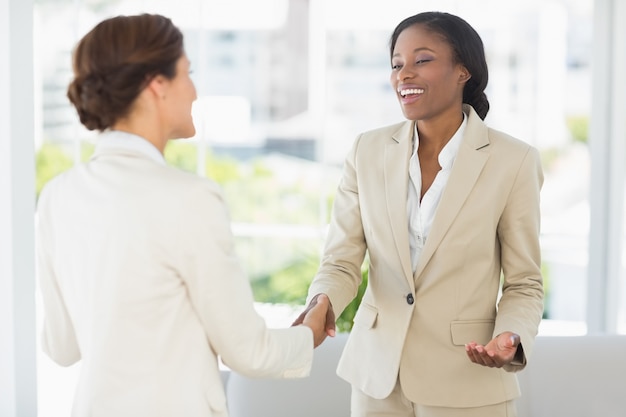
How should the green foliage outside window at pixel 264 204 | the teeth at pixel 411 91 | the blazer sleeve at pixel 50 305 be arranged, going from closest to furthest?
the blazer sleeve at pixel 50 305 < the teeth at pixel 411 91 < the green foliage outside window at pixel 264 204

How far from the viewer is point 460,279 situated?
239 centimetres

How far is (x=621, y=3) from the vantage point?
4695 millimetres

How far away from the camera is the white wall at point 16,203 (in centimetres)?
441

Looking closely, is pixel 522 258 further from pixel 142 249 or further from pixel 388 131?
pixel 142 249

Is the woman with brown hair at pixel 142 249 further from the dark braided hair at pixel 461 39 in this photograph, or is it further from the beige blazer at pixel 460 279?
the dark braided hair at pixel 461 39

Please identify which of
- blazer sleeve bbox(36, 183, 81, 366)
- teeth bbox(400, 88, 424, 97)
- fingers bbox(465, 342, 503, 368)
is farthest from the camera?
teeth bbox(400, 88, 424, 97)

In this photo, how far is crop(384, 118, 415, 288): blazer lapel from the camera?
94.9 inches

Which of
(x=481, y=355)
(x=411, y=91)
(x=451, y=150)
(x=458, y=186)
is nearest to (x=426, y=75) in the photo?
(x=411, y=91)

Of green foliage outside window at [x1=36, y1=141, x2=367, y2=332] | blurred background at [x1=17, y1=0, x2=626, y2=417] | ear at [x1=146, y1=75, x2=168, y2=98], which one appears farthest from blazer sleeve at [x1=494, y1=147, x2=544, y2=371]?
green foliage outside window at [x1=36, y1=141, x2=367, y2=332]

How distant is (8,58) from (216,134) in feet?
5.56

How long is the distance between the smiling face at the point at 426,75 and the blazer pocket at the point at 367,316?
1.69 feet


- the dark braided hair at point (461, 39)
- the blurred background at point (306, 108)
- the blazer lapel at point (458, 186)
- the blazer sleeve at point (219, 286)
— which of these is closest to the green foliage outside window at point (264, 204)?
the blurred background at point (306, 108)

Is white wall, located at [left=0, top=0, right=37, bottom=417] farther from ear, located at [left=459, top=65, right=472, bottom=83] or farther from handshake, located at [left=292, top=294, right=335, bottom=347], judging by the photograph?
ear, located at [left=459, top=65, right=472, bottom=83]

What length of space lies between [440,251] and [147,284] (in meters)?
0.91
